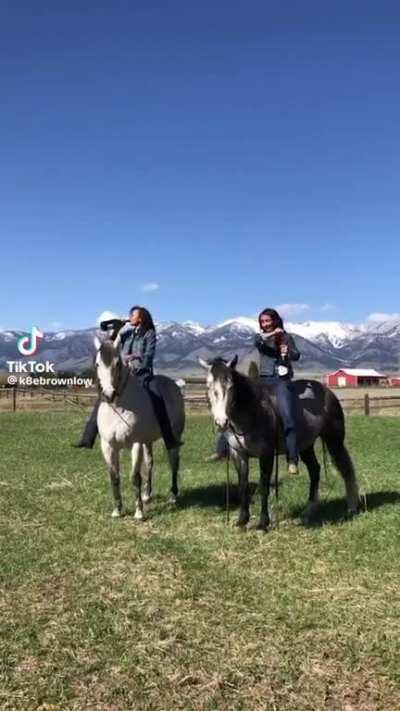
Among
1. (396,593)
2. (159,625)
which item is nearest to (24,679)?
(159,625)

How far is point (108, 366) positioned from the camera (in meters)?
9.31

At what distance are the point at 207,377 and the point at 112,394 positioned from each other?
5.41ft

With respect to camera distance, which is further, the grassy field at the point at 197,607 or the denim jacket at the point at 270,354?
the denim jacket at the point at 270,354

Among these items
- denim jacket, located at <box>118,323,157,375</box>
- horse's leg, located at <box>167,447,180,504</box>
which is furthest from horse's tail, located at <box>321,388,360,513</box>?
denim jacket, located at <box>118,323,157,375</box>

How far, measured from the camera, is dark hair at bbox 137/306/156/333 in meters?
10.5

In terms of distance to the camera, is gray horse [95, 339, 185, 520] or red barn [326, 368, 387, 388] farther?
red barn [326, 368, 387, 388]

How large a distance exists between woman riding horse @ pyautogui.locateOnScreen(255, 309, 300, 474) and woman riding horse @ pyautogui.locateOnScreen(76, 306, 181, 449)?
1.89 m

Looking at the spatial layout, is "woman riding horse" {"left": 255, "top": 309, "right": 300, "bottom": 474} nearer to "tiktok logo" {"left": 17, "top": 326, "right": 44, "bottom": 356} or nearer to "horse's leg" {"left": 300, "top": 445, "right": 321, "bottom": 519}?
"horse's leg" {"left": 300, "top": 445, "right": 321, "bottom": 519}

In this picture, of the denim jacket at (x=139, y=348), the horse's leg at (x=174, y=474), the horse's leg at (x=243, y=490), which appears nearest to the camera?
the horse's leg at (x=243, y=490)

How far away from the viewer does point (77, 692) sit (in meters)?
4.70

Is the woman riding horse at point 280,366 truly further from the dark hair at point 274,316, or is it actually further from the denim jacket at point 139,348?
the denim jacket at point 139,348

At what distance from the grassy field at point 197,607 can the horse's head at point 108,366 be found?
208cm

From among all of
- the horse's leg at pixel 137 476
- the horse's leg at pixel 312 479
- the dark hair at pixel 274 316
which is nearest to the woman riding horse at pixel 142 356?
the horse's leg at pixel 137 476

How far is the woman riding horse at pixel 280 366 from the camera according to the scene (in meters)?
9.28
